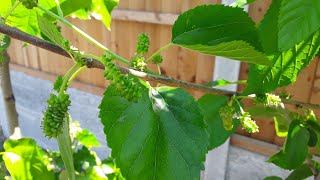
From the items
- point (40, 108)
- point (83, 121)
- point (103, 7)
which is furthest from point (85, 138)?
point (40, 108)

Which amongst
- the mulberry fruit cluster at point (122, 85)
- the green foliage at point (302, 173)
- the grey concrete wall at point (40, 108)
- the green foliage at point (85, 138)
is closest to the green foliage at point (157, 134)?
the mulberry fruit cluster at point (122, 85)

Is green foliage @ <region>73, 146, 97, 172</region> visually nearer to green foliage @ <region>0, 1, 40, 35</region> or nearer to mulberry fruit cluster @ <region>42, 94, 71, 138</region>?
green foliage @ <region>0, 1, 40, 35</region>

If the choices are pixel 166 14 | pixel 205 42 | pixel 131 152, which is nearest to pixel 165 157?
pixel 131 152

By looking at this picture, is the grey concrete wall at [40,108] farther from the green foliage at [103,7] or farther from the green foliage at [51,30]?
the green foliage at [51,30]

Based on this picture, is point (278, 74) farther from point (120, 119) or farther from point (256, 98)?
point (120, 119)

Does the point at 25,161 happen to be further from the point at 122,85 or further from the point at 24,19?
the point at 122,85

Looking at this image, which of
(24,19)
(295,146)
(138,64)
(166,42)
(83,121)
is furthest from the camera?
(83,121)
